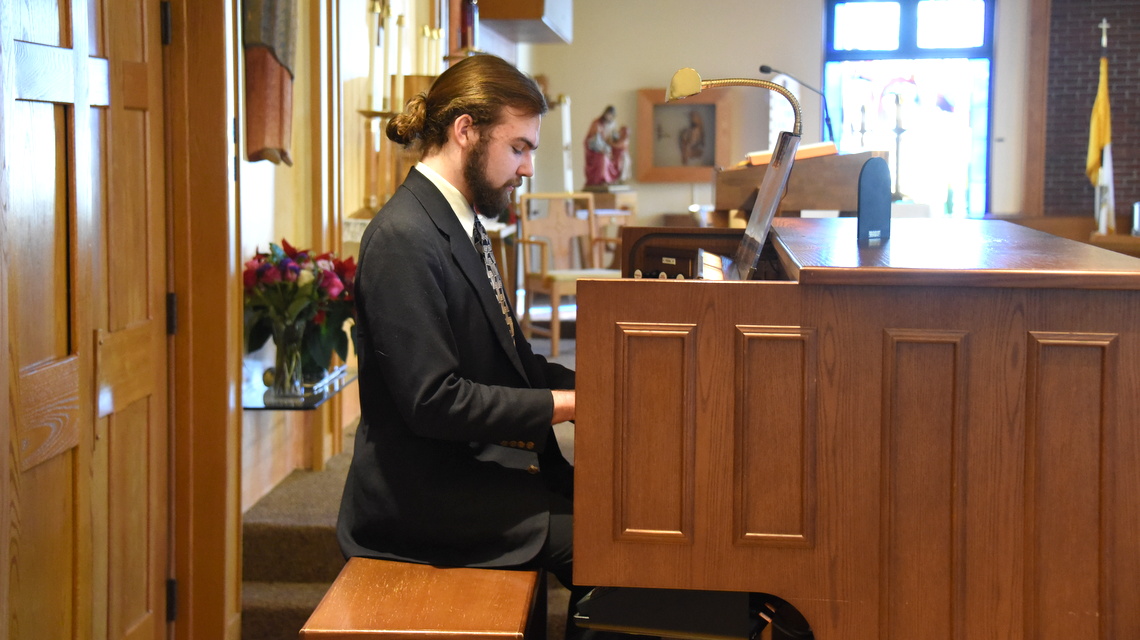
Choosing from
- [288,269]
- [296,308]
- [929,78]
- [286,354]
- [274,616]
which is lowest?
[274,616]

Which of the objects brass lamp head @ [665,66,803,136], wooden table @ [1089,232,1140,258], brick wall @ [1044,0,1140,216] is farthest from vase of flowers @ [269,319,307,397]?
brick wall @ [1044,0,1140,216]

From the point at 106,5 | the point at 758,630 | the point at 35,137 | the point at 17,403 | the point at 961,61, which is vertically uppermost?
the point at 961,61

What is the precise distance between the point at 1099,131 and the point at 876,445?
31.7 feet

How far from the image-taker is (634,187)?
430 inches

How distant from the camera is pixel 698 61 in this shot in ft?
34.9

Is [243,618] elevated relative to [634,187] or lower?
lower

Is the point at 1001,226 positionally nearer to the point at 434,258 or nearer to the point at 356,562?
the point at 434,258

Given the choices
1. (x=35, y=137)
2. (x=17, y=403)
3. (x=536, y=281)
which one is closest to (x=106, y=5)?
(x=35, y=137)

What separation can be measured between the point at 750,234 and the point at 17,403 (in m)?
1.22

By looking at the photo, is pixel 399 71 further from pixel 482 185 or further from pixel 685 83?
pixel 685 83

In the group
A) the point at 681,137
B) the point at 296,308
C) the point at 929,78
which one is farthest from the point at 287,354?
the point at 929,78

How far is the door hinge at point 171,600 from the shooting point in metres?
2.73

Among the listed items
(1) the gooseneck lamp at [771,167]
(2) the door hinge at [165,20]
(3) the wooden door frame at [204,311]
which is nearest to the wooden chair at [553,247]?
(3) the wooden door frame at [204,311]

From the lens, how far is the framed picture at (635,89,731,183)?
10.8 metres
